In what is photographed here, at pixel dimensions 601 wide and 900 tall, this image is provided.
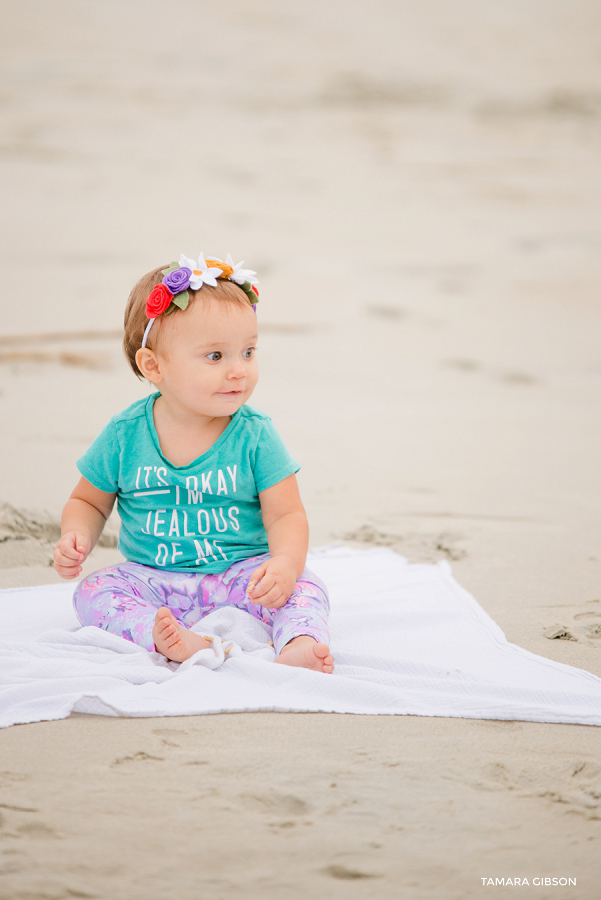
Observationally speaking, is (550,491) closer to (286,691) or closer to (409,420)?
(409,420)

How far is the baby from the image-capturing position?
6.36 feet

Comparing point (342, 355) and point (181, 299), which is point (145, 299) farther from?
point (342, 355)

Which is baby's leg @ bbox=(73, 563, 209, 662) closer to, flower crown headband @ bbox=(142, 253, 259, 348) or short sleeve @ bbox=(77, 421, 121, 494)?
short sleeve @ bbox=(77, 421, 121, 494)

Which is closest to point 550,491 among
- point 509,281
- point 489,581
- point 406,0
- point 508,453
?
point 508,453

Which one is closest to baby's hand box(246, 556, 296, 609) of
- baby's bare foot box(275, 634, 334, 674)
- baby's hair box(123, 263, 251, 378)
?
baby's bare foot box(275, 634, 334, 674)

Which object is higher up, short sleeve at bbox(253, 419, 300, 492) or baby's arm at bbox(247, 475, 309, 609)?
short sleeve at bbox(253, 419, 300, 492)

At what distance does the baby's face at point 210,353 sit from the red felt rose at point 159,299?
36 millimetres

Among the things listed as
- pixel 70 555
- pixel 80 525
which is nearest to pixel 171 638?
pixel 70 555

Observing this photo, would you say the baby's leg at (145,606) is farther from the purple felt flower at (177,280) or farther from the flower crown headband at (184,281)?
the purple felt flower at (177,280)

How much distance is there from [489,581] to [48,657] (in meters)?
1.23

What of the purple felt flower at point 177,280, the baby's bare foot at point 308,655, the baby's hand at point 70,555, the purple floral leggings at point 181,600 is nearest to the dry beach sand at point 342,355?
the baby's bare foot at point 308,655

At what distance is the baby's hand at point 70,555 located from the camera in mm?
1912

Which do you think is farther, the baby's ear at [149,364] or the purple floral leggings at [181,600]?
the baby's ear at [149,364]

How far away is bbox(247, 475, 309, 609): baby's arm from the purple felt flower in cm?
48
